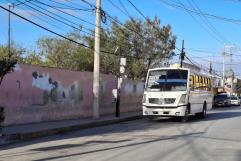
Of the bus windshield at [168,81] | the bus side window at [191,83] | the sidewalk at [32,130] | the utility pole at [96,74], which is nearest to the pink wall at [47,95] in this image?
the sidewalk at [32,130]

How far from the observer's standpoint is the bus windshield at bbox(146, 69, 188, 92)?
85.6 feet

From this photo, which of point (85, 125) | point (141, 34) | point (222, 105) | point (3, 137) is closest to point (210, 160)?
point (3, 137)

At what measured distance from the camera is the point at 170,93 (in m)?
Result: 25.9

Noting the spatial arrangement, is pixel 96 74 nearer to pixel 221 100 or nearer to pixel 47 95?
pixel 47 95

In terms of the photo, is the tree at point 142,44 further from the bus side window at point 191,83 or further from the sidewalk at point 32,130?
the sidewalk at point 32,130

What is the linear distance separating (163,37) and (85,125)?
3122 centimetres

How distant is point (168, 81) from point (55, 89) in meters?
5.83

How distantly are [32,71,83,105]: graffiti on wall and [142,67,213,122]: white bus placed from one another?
3499 millimetres

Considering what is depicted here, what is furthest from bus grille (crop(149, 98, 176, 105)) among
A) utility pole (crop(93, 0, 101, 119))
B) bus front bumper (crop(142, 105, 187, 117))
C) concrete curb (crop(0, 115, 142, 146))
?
utility pole (crop(93, 0, 101, 119))

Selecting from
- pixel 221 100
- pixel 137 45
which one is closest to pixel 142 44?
pixel 137 45

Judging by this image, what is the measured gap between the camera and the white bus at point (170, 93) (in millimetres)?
25812

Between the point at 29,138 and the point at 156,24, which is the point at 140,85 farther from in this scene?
the point at 29,138

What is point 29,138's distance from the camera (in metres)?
17.3

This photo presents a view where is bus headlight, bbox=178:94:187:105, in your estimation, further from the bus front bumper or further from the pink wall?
the pink wall
